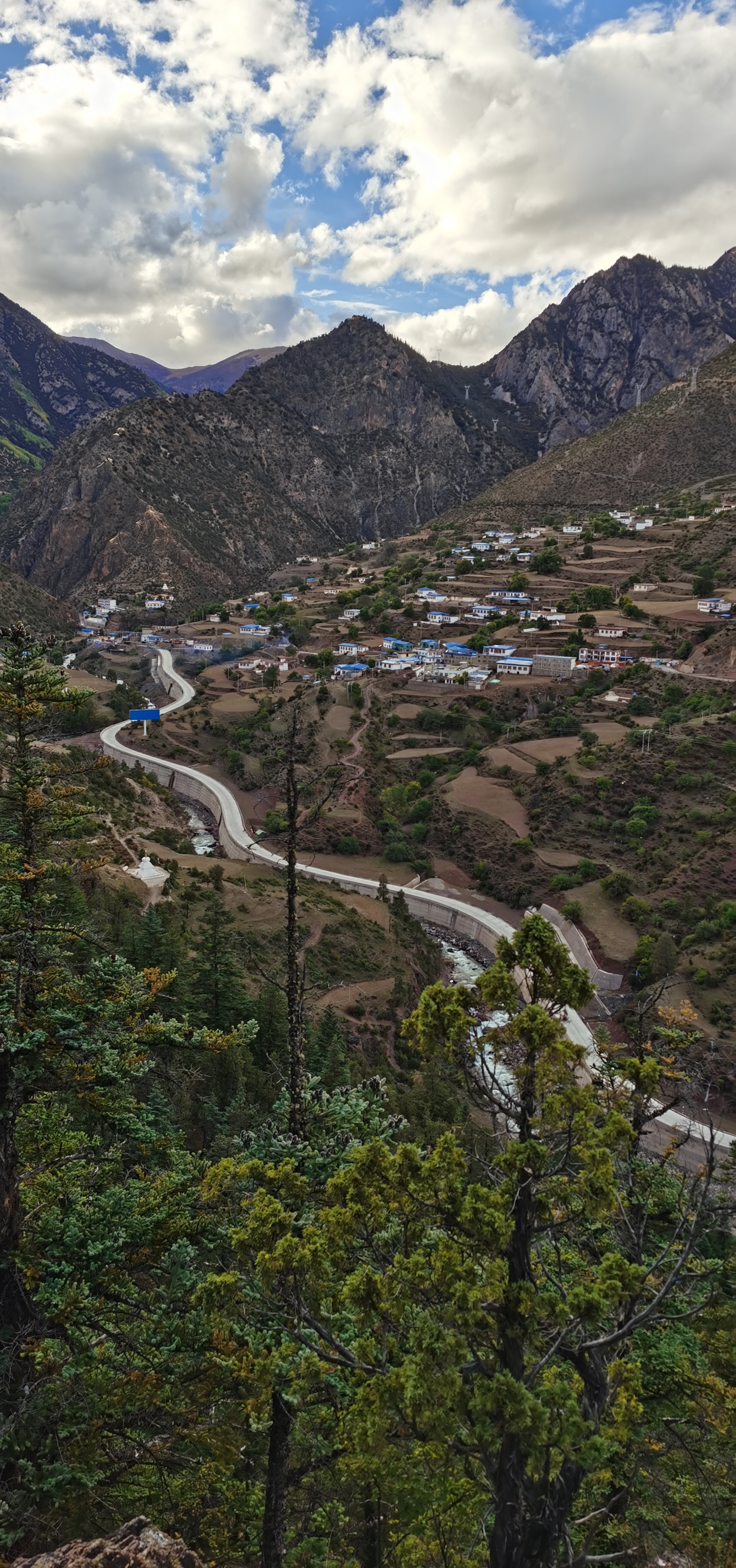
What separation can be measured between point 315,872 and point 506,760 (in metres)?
18.5

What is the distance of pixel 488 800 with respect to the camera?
172 ft

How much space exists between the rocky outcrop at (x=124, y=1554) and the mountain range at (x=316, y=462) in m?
124

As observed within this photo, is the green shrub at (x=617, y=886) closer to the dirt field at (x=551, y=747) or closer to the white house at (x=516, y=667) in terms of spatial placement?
the dirt field at (x=551, y=747)

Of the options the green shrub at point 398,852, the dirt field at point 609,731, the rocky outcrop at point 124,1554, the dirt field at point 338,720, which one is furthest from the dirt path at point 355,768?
the rocky outcrop at point 124,1554

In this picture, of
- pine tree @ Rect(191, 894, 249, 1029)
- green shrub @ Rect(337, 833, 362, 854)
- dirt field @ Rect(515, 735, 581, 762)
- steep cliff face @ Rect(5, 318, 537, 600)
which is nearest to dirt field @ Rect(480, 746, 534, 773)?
→ dirt field @ Rect(515, 735, 581, 762)

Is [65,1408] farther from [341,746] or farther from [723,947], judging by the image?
[341,746]

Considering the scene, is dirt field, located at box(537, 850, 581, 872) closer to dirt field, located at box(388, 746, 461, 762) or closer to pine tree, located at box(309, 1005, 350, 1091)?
dirt field, located at box(388, 746, 461, 762)

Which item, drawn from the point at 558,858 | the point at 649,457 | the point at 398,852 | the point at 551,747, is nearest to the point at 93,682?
the point at 398,852

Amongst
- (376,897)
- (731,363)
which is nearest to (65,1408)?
(376,897)

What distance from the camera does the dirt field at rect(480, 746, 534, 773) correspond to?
55000mm

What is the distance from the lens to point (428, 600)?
3472 inches

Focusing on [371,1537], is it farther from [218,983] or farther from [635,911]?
[635,911]

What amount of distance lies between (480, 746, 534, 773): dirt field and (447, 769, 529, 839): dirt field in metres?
1.78

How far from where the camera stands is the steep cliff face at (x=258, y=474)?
411ft
